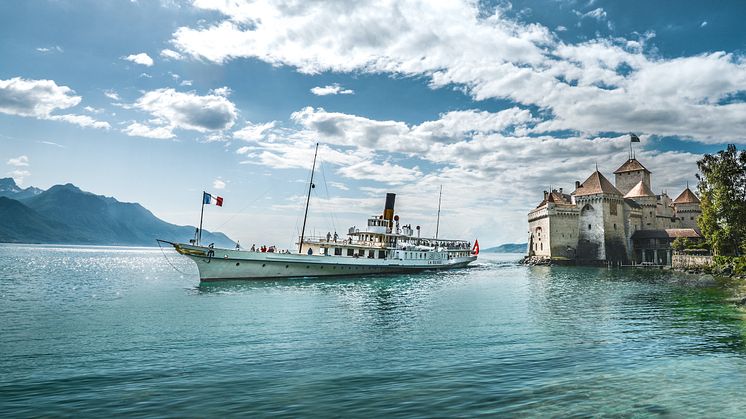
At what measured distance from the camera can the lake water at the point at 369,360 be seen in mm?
8797

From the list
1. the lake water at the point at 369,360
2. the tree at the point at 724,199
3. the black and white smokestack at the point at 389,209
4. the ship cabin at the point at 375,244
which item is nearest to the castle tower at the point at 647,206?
the tree at the point at 724,199

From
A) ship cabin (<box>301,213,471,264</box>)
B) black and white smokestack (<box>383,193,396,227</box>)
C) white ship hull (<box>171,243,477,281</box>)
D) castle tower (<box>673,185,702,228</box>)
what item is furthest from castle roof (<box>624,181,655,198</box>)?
white ship hull (<box>171,243,477,281</box>)

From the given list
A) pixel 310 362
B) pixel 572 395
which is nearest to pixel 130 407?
pixel 310 362

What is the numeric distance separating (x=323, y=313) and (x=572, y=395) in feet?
46.0

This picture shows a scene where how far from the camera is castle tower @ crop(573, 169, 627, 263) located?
7700 centimetres

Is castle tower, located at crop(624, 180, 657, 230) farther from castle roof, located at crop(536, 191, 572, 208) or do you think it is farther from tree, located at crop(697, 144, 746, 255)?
tree, located at crop(697, 144, 746, 255)

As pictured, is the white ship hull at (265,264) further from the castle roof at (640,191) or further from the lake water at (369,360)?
the castle roof at (640,191)

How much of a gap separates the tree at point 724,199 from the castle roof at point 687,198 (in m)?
41.3

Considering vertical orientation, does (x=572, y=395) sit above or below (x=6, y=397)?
above

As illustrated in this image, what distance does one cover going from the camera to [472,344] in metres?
14.5

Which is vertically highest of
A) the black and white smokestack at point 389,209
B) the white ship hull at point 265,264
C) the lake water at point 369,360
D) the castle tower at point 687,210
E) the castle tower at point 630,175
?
the castle tower at point 630,175

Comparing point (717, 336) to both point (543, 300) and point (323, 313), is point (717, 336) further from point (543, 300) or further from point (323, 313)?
point (323, 313)

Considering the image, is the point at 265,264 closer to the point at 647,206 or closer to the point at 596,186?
the point at 596,186

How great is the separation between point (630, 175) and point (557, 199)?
19.1 meters
